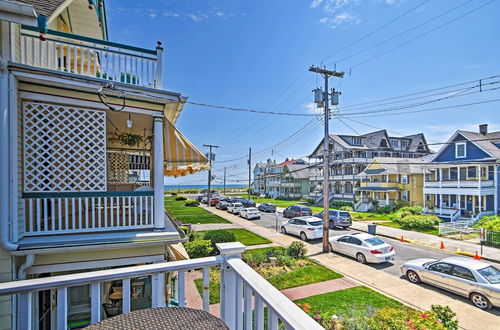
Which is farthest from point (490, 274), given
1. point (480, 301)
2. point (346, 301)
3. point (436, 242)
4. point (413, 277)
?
point (436, 242)

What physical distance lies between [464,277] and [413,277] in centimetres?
170

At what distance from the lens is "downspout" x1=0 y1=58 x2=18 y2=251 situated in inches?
148

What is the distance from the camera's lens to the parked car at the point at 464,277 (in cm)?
775

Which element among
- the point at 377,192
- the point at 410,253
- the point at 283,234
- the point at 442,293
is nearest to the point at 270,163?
the point at 377,192

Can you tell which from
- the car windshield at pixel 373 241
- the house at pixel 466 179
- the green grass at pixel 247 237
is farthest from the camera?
the house at pixel 466 179

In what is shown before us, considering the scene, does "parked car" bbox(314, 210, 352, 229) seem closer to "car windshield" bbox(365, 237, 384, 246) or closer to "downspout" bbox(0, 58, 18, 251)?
"car windshield" bbox(365, 237, 384, 246)

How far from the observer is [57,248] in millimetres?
4043

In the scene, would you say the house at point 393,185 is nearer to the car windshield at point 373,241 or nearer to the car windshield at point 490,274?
the car windshield at point 373,241

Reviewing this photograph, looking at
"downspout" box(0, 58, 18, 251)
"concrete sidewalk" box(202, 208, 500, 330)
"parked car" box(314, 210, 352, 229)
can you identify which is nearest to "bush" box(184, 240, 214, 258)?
"concrete sidewalk" box(202, 208, 500, 330)

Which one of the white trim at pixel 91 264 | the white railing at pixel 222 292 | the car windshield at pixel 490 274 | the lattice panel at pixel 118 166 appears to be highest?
the lattice panel at pixel 118 166

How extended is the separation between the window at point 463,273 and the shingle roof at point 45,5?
12806 mm

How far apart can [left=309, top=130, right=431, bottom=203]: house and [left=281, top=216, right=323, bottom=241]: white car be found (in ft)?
65.5

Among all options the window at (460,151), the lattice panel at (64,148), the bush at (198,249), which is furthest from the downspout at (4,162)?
the window at (460,151)

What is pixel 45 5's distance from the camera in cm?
446
